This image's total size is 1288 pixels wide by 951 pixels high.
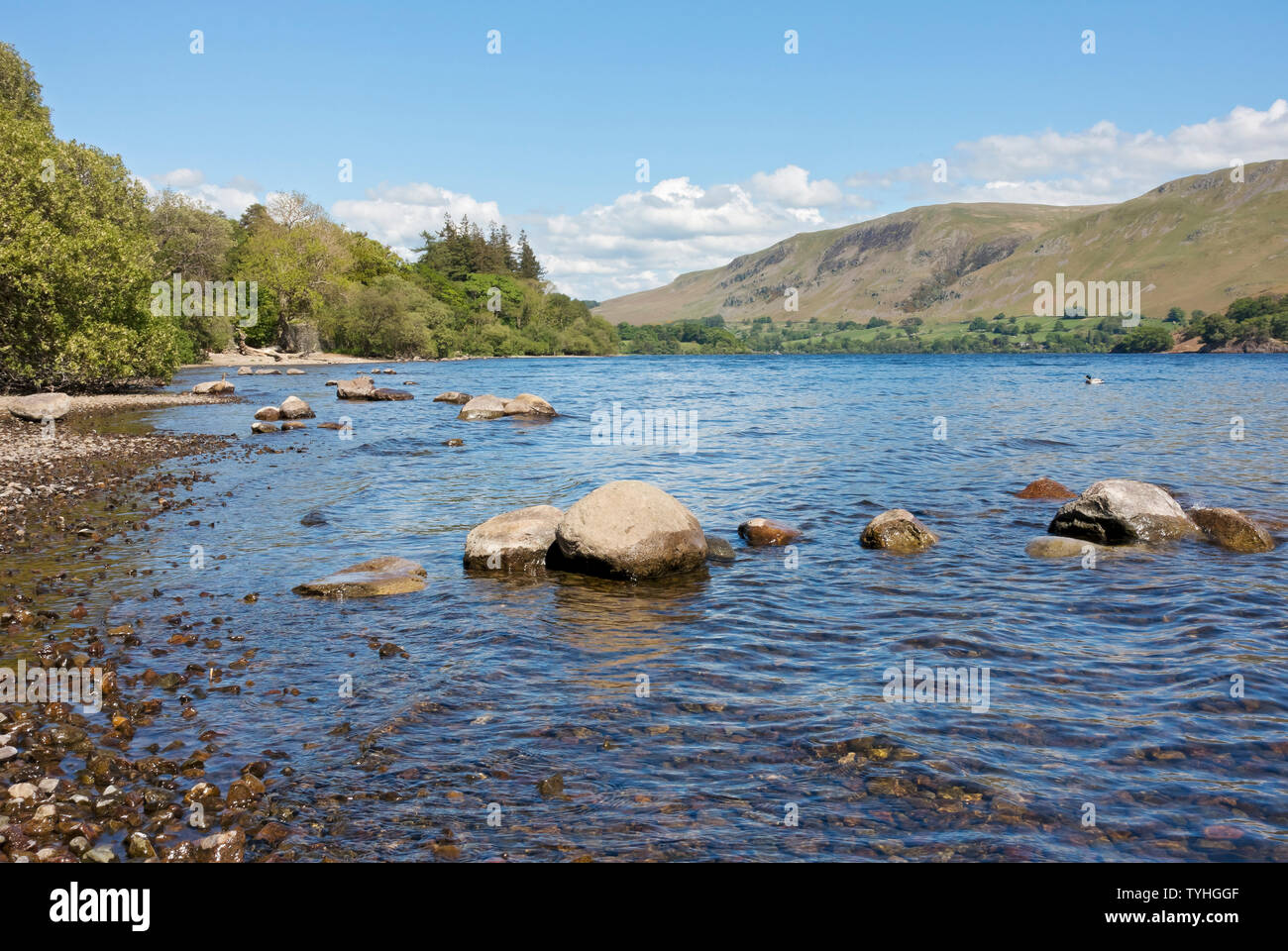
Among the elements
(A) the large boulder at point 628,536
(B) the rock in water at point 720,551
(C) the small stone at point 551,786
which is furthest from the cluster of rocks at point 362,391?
(C) the small stone at point 551,786

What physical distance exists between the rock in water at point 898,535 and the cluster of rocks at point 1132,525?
1.91m

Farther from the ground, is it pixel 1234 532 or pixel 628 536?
pixel 628 536

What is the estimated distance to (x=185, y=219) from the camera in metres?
81.9

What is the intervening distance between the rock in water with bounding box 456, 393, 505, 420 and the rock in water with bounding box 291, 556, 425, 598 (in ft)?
95.5

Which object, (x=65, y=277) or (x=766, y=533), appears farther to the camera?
(x=65, y=277)

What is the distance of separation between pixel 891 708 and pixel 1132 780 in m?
2.23

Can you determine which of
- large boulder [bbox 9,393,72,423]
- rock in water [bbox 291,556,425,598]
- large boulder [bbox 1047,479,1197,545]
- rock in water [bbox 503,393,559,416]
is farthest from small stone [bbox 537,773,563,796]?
rock in water [bbox 503,393,559,416]

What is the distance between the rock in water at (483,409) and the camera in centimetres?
4275

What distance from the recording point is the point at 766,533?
54.0ft

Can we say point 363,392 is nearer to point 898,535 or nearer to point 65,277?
point 65,277

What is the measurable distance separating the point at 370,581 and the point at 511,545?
100.0 inches

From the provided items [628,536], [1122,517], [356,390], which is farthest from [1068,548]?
[356,390]
